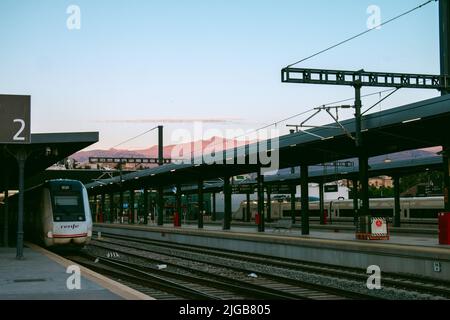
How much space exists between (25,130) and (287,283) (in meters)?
8.97

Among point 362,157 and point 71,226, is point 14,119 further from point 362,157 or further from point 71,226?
point 362,157

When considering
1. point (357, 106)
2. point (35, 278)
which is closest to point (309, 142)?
point (357, 106)

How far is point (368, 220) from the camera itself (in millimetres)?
23422

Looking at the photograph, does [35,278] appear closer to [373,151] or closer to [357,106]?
[357,106]

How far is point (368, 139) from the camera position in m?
25.0

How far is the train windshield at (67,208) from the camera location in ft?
75.7

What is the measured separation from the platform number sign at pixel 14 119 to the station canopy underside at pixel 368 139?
459 inches

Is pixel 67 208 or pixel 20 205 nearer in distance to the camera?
pixel 20 205

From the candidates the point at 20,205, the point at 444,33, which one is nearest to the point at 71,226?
the point at 20,205

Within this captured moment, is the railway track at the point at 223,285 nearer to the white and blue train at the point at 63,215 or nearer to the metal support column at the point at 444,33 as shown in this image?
the white and blue train at the point at 63,215

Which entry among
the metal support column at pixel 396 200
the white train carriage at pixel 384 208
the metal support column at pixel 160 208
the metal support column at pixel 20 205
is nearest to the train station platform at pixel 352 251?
the metal support column at pixel 20 205

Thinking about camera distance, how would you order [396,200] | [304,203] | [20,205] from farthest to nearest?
[396,200], [304,203], [20,205]

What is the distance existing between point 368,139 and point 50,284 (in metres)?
16.4
